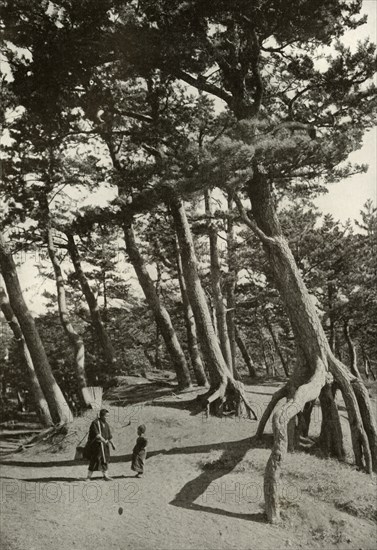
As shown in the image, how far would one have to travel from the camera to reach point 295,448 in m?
11.5

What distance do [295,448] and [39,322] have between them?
905 inches

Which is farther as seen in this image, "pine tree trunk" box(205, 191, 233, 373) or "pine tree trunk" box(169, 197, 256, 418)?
"pine tree trunk" box(205, 191, 233, 373)

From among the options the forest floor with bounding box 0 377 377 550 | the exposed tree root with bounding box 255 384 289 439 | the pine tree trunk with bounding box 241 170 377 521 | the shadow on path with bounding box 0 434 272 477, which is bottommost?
the forest floor with bounding box 0 377 377 550

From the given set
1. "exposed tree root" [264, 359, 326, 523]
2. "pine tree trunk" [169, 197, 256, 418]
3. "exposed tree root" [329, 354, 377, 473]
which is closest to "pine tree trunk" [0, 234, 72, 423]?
"pine tree trunk" [169, 197, 256, 418]

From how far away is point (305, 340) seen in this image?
10.9 meters

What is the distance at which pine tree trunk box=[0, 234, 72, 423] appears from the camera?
13906mm

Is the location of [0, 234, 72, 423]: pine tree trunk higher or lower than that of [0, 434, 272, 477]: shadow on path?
higher

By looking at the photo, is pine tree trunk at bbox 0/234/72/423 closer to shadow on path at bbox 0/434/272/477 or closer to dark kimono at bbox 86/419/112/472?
shadow on path at bbox 0/434/272/477

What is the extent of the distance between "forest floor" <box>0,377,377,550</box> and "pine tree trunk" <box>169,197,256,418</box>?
875mm

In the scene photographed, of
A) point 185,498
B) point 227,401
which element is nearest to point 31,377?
point 227,401

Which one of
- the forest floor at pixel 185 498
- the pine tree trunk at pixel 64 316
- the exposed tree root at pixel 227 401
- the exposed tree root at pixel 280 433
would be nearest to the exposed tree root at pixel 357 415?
the forest floor at pixel 185 498

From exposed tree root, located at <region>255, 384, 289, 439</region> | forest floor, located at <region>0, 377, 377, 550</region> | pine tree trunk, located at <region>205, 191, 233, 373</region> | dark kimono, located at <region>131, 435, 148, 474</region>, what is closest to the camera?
forest floor, located at <region>0, 377, 377, 550</region>

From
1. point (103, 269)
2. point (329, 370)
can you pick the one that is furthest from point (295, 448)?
point (103, 269)

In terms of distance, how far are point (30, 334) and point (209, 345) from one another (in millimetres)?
6233
